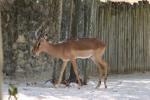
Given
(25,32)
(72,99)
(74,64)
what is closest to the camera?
(72,99)

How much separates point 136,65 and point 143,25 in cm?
131

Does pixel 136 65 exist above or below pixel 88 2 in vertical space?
below

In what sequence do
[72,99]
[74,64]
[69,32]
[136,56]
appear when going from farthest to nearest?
[136,56] < [69,32] < [74,64] < [72,99]

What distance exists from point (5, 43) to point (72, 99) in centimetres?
473

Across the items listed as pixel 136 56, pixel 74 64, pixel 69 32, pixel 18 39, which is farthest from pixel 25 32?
pixel 136 56

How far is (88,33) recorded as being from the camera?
1341 centimetres

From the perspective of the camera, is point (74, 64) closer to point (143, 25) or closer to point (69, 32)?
point (69, 32)

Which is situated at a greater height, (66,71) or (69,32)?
(69,32)

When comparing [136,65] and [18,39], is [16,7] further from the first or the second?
[136,65]

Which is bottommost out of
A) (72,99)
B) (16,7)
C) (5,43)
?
(72,99)

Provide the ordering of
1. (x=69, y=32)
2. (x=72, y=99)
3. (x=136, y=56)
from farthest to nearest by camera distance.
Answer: (x=136, y=56) → (x=69, y=32) → (x=72, y=99)

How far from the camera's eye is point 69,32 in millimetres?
13062

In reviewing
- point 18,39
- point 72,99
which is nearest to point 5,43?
point 18,39

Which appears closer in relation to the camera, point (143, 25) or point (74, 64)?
point (74, 64)
